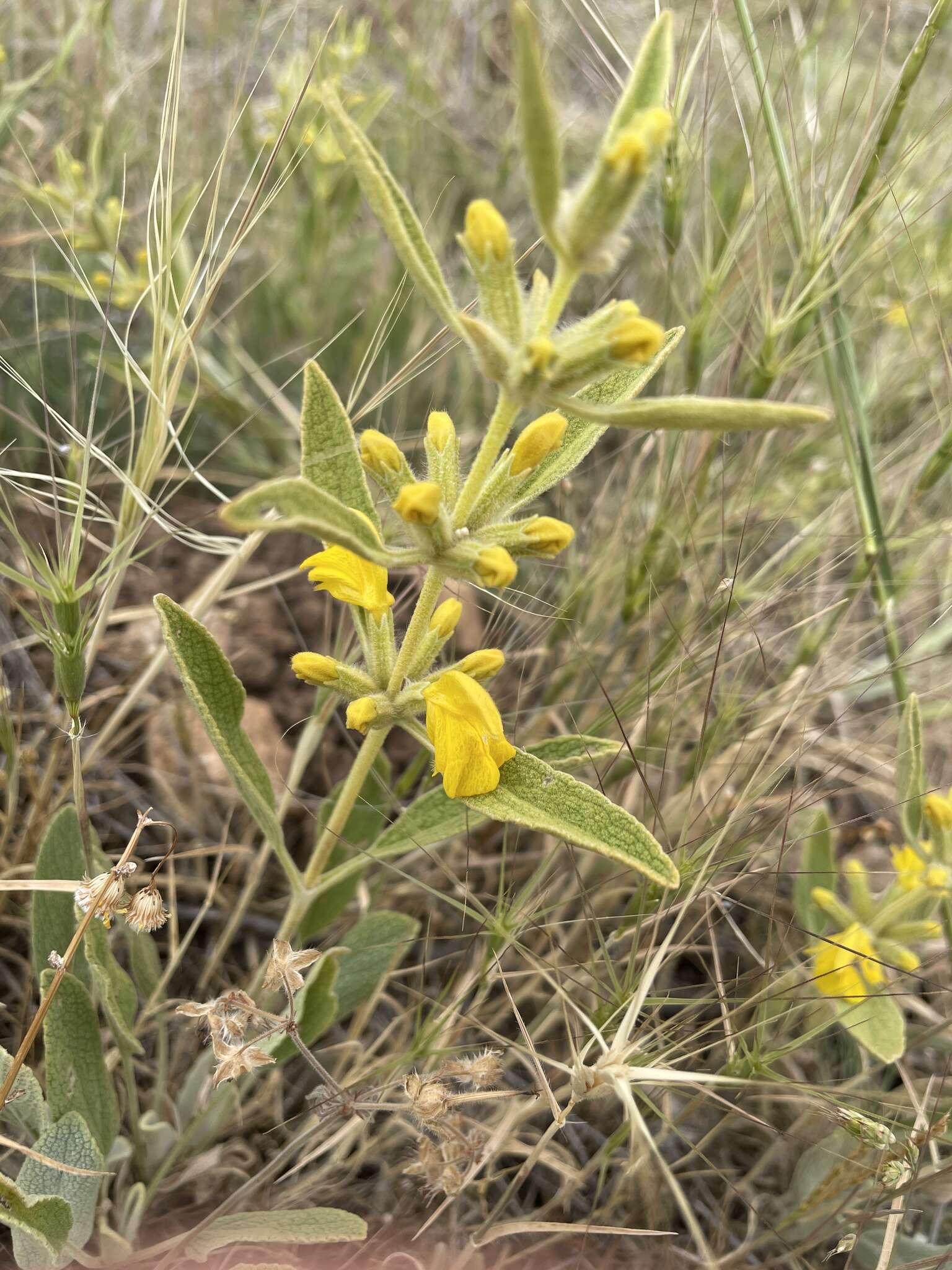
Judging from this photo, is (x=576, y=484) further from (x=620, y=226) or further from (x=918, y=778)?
(x=620, y=226)

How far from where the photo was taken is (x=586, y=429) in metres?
1.23

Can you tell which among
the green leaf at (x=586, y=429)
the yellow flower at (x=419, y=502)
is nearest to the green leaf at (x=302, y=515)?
the yellow flower at (x=419, y=502)

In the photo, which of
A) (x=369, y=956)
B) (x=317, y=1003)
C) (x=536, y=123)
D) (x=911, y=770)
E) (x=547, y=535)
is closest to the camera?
(x=536, y=123)

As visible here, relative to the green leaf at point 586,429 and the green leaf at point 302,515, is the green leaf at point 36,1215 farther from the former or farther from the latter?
the green leaf at point 586,429

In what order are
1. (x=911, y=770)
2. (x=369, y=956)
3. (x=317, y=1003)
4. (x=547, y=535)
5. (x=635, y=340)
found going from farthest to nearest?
(x=911, y=770), (x=369, y=956), (x=317, y=1003), (x=547, y=535), (x=635, y=340)

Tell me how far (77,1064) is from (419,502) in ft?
3.16

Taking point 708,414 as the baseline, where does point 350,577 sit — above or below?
below

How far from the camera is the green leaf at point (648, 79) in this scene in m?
0.94

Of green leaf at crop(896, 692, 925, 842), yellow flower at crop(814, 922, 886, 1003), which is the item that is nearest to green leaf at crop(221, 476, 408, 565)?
green leaf at crop(896, 692, 925, 842)

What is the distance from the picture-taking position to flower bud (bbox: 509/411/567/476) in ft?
3.51

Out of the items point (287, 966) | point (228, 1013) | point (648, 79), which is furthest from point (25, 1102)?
point (648, 79)

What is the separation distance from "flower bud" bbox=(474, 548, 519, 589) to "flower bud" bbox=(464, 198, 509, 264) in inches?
11.7

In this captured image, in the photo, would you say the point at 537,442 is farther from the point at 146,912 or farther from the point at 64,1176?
the point at 64,1176

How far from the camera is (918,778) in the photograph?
1.67 metres
